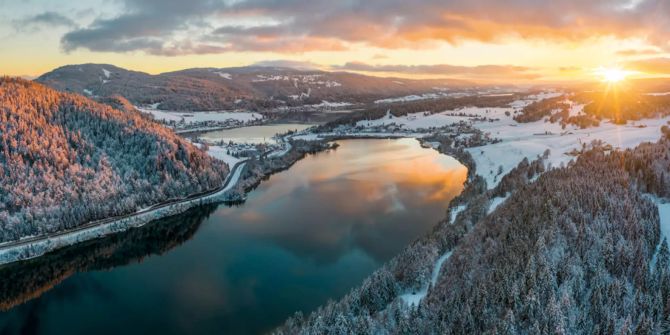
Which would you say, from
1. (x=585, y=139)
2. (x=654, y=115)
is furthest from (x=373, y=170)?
(x=654, y=115)

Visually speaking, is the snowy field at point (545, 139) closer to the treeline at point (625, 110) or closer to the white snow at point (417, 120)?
the treeline at point (625, 110)

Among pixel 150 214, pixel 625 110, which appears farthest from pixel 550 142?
pixel 150 214

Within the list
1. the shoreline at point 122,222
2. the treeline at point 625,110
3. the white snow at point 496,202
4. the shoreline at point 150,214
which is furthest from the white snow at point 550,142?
the shoreline at point 122,222

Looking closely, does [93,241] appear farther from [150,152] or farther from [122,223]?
[150,152]

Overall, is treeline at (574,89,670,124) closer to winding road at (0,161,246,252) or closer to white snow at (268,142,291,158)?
white snow at (268,142,291,158)

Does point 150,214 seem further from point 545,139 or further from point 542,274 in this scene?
point 545,139
